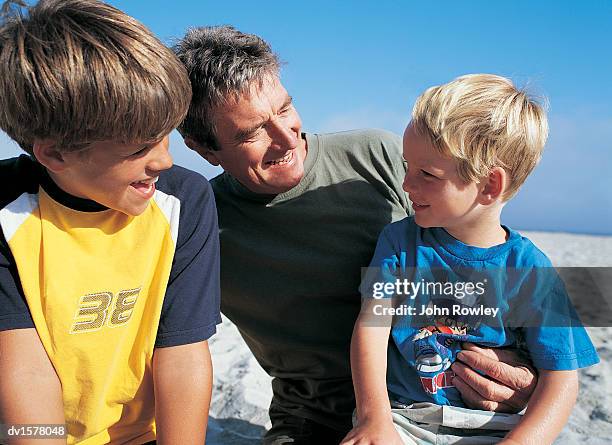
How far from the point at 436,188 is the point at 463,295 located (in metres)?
0.34

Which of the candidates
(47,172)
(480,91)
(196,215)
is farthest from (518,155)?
(47,172)

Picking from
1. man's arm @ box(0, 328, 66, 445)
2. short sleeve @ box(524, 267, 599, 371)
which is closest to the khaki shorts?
short sleeve @ box(524, 267, 599, 371)

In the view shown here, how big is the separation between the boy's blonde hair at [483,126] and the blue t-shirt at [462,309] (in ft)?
0.83

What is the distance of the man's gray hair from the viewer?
7.64 feet

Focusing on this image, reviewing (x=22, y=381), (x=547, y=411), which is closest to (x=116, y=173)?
(x=22, y=381)

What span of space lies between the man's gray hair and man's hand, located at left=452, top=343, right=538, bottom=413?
4.00ft

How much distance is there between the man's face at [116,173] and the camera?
5.65 ft

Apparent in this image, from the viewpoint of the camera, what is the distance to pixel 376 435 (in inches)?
73.9

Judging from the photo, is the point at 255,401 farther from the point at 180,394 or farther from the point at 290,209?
the point at 180,394

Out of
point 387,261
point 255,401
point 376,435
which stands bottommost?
point 255,401

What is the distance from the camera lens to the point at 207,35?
2467mm

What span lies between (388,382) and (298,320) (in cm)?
54

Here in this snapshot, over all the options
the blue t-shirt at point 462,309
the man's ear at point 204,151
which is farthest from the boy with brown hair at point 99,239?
the blue t-shirt at point 462,309

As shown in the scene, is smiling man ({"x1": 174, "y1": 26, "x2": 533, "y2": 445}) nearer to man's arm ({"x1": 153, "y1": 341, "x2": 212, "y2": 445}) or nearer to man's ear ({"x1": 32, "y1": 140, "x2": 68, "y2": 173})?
man's arm ({"x1": 153, "y1": 341, "x2": 212, "y2": 445})
